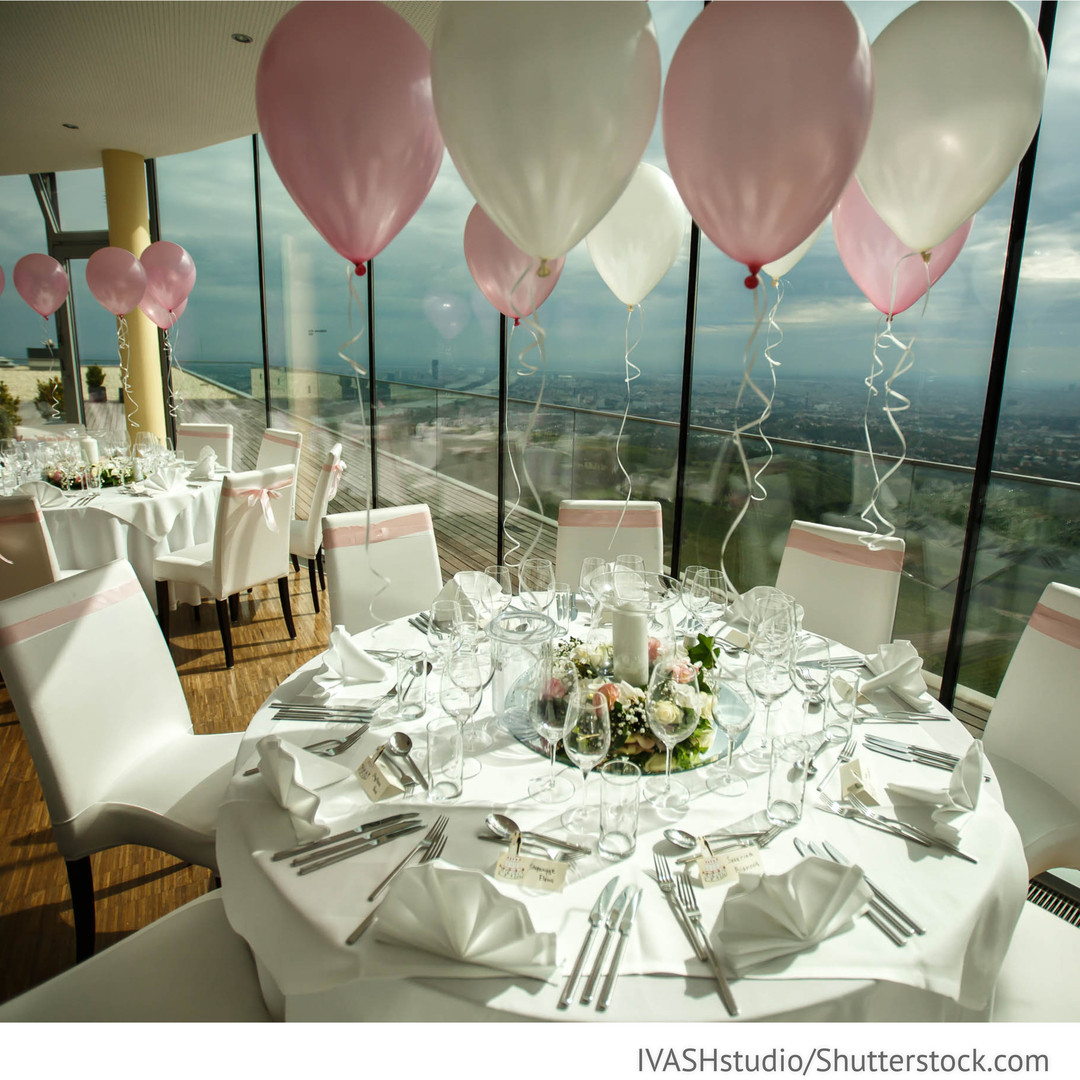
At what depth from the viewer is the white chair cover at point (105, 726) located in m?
1.62

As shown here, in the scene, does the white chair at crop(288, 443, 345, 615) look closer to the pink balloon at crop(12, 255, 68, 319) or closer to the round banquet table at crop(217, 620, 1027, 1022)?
the round banquet table at crop(217, 620, 1027, 1022)

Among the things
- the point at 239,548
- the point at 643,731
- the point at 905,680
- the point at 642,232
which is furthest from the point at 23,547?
the point at 905,680

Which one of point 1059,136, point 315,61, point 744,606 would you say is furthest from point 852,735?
point 1059,136

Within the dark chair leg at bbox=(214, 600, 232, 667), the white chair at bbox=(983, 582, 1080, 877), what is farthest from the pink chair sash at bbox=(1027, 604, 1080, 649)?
the dark chair leg at bbox=(214, 600, 232, 667)

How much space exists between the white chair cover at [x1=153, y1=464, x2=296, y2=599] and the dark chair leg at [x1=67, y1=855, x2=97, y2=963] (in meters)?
1.99

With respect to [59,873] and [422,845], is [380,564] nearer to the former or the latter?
[59,873]

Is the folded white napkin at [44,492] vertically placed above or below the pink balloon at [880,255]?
below

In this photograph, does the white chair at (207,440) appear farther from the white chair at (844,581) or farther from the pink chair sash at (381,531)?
the white chair at (844,581)

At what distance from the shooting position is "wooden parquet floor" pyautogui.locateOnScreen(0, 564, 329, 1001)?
190cm

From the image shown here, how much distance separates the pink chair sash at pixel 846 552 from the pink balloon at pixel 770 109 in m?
1.38

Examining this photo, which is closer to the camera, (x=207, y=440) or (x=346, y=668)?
(x=346, y=668)

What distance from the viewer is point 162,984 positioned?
120 centimetres

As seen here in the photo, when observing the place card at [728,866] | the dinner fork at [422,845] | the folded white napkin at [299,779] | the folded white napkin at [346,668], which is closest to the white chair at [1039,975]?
the place card at [728,866]

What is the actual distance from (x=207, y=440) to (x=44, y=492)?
1919mm
